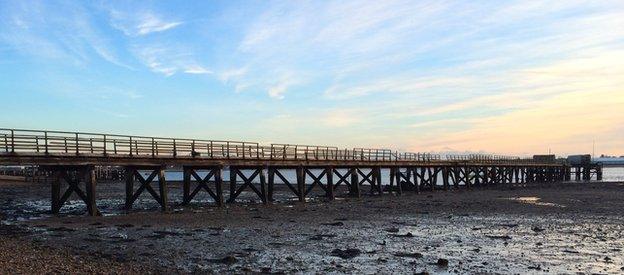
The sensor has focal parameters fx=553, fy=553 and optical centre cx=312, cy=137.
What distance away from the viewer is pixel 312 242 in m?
18.6

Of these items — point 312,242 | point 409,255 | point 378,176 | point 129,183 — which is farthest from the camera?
point 378,176

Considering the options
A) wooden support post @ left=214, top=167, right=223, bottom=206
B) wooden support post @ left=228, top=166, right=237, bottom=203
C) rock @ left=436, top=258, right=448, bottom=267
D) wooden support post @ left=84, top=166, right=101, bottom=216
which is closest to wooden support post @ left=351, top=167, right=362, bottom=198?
wooden support post @ left=228, top=166, right=237, bottom=203

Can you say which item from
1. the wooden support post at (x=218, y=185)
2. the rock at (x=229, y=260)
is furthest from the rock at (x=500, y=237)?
the wooden support post at (x=218, y=185)

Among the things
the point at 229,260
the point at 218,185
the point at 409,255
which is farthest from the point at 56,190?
the point at 409,255

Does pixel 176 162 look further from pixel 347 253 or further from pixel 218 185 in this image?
pixel 347 253

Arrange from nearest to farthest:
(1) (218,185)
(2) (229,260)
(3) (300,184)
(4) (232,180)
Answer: (2) (229,260) → (1) (218,185) → (4) (232,180) → (3) (300,184)

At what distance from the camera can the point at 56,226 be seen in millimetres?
22000

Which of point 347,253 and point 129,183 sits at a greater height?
point 129,183

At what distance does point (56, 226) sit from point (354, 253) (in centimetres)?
1279

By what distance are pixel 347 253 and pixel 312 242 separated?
262cm

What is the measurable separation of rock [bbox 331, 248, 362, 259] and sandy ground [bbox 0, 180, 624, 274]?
0.10 feet

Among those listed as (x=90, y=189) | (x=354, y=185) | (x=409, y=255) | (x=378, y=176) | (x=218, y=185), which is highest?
(x=90, y=189)

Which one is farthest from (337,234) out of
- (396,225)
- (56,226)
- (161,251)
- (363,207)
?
(363,207)

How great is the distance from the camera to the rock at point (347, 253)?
→ 51.7 feet
